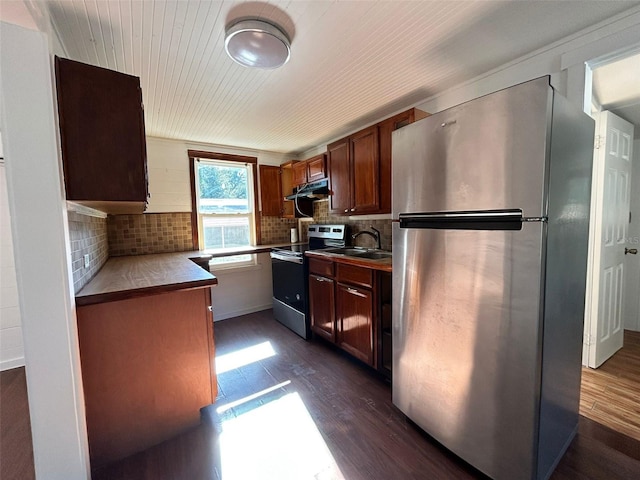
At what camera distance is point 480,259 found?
3.92ft

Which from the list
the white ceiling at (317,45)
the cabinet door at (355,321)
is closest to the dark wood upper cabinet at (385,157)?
the white ceiling at (317,45)

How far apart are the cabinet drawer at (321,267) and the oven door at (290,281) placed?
0.12 metres

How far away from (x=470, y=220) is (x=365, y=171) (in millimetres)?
1419

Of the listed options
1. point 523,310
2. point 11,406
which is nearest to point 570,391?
point 523,310

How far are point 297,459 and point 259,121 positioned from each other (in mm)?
2741

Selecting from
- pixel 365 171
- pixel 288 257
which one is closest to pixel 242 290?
pixel 288 257

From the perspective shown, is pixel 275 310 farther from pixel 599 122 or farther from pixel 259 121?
pixel 599 122

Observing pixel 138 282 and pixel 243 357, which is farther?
pixel 243 357

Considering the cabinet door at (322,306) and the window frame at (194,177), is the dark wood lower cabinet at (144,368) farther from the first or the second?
the window frame at (194,177)

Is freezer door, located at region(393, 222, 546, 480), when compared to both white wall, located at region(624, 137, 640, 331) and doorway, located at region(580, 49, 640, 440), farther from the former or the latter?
white wall, located at region(624, 137, 640, 331)

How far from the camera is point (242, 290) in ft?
12.2

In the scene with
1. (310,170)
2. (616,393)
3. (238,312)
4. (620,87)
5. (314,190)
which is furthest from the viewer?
(238,312)

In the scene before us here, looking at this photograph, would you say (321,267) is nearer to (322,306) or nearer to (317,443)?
(322,306)

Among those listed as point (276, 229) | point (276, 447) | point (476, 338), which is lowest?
point (276, 447)
